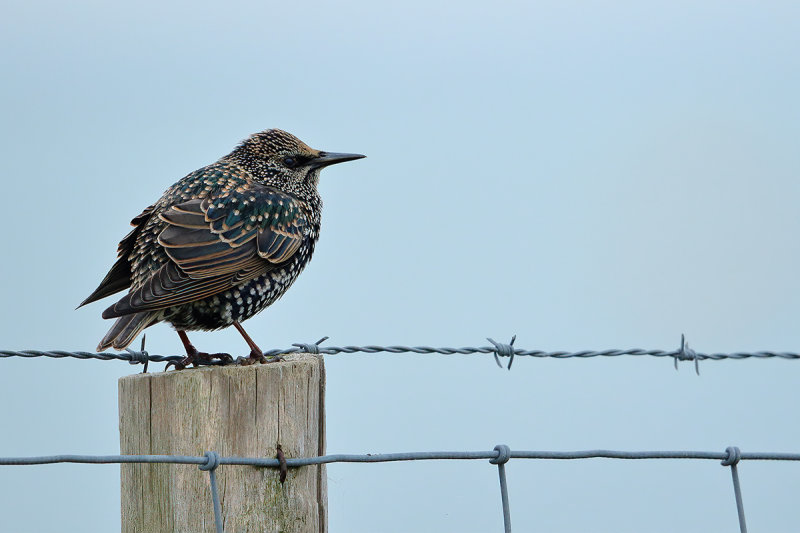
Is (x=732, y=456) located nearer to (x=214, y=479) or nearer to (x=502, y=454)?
(x=502, y=454)

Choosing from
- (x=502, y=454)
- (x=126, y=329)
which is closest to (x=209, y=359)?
(x=126, y=329)

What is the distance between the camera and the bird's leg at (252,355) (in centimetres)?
356

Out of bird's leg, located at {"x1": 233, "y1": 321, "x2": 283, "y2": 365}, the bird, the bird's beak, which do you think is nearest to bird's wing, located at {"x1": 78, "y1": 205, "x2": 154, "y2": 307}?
the bird

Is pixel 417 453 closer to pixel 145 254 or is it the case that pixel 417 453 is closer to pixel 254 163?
pixel 145 254

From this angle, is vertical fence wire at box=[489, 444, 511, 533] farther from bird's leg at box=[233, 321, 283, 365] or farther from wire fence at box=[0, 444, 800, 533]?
bird's leg at box=[233, 321, 283, 365]

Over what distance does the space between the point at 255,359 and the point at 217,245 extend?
54cm

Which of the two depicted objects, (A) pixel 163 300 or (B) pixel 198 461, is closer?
(B) pixel 198 461

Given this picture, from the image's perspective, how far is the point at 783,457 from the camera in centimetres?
287

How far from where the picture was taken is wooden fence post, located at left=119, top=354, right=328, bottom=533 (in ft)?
8.39

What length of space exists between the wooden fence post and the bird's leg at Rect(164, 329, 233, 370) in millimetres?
917

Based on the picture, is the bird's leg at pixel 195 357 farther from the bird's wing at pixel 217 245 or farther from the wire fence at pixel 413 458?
the wire fence at pixel 413 458

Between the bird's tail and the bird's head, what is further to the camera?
the bird's head

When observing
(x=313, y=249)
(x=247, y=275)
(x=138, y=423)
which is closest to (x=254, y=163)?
(x=313, y=249)

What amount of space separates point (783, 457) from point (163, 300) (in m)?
2.32
